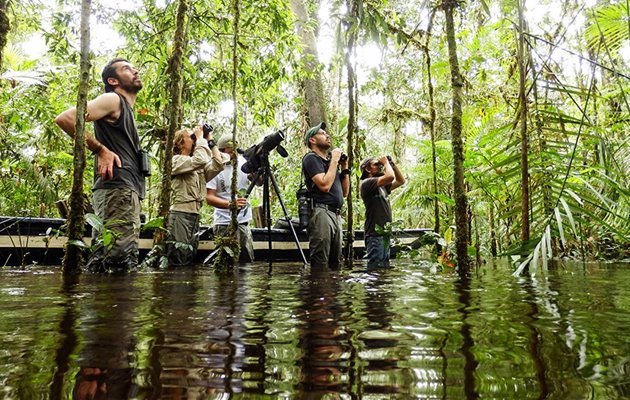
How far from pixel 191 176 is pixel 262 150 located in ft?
4.51

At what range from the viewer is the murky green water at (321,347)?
0.66 m

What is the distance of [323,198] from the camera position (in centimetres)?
489

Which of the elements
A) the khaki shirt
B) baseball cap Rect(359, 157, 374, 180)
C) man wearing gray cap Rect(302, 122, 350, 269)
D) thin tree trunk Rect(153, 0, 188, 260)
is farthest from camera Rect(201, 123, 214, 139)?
baseball cap Rect(359, 157, 374, 180)

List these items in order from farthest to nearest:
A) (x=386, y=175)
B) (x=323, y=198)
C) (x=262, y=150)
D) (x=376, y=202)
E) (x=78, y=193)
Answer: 1. (x=376, y=202)
2. (x=386, y=175)
3. (x=323, y=198)
4. (x=262, y=150)
5. (x=78, y=193)

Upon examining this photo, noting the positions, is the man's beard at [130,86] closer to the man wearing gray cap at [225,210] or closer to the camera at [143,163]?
the camera at [143,163]

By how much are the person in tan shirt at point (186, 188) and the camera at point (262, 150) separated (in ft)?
2.49

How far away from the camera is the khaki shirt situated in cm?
505

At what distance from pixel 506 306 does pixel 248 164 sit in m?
3.30

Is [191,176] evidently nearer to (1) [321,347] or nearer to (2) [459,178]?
(2) [459,178]

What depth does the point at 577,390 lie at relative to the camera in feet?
2.03

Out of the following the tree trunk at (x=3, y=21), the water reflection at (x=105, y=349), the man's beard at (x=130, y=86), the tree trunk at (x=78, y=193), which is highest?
the tree trunk at (x=3, y=21)

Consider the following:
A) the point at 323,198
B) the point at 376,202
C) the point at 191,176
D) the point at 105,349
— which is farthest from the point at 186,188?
the point at 105,349

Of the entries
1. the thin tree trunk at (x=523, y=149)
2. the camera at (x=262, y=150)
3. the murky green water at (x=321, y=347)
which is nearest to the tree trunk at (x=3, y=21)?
the camera at (x=262, y=150)

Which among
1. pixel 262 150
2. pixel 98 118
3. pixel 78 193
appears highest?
pixel 98 118
